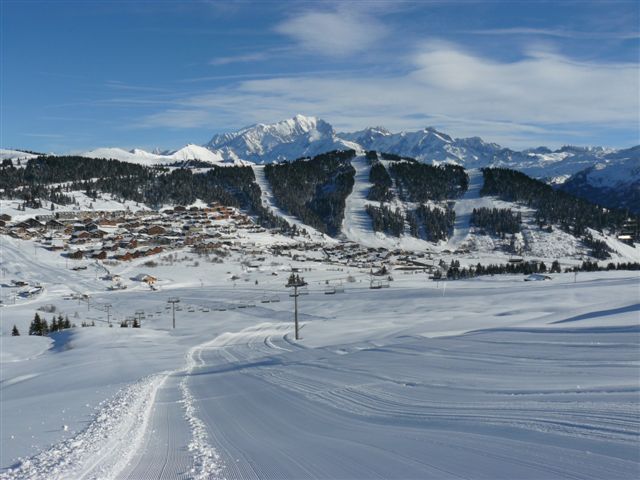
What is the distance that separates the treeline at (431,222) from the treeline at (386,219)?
12.7ft

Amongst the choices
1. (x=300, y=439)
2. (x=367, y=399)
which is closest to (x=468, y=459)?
(x=300, y=439)

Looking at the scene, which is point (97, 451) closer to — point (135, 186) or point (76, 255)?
point (76, 255)

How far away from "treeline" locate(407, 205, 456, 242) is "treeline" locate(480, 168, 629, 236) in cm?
2597

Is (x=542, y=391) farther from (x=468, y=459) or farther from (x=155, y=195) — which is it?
(x=155, y=195)

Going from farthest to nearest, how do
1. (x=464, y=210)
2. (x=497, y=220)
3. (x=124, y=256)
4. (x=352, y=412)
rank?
(x=464, y=210) < (x=497, y=220) < (x=124, y=256) < (x=352, y=412)

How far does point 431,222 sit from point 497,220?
20017 mm

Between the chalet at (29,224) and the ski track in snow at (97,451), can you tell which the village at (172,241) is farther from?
the ski track in snow at (97,451)

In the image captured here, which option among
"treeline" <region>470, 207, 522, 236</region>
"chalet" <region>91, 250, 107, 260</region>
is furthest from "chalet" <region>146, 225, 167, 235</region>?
"treeline" <region>470, 207, 522, 236</region>

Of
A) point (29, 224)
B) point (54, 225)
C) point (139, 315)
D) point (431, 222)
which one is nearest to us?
point (139, 315)

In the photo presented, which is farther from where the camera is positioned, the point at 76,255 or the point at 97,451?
the point at 76,255

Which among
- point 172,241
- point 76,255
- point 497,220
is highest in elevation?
point 497,220

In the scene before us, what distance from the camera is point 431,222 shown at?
553ft

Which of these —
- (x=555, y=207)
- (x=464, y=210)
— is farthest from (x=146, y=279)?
(x=555, y=207)

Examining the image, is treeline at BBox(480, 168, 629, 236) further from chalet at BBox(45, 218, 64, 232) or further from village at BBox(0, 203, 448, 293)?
chalet at BBox(45, 218, 64, 232)
